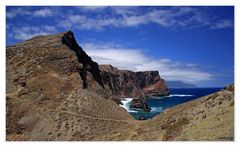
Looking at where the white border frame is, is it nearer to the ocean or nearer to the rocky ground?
the rocky ground

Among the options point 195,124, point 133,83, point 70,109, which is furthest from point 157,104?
point 195,124

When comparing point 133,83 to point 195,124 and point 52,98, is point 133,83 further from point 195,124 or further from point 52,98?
point 195,124

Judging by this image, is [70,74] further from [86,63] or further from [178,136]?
[178,136]

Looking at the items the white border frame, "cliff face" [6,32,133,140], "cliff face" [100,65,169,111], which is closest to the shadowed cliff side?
"cliff face" [6,32,133,140]

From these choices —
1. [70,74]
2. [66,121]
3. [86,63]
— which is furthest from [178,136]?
[86,63]

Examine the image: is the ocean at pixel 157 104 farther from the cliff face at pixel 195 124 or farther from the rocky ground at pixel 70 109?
the cliff face at pixel 195 124
